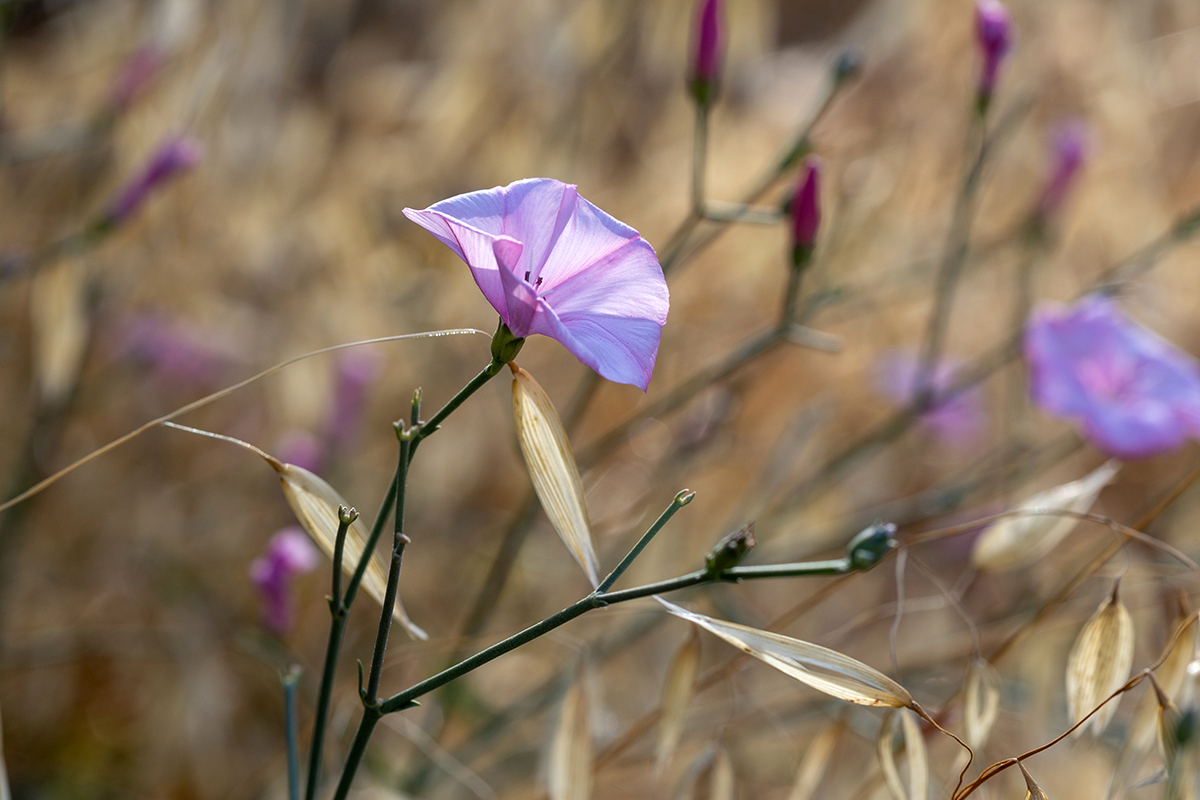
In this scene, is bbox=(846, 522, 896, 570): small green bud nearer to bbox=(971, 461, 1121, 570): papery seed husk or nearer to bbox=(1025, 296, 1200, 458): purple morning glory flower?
bbox=(971, 461, 1121, 570): papery seed husk

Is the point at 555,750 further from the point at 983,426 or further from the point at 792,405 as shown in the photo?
the point at 983,426

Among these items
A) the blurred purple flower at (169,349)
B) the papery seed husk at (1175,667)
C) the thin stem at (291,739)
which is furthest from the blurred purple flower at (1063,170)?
the blurred purple flower at (169,349)

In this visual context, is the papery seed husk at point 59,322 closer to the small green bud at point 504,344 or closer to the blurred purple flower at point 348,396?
the blurred purple flower at point 348,396

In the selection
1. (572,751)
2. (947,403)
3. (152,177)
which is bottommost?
(947,403)

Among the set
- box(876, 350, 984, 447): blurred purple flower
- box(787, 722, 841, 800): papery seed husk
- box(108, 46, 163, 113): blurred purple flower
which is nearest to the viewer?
box(787, 722, 841, 800): papery seed husk

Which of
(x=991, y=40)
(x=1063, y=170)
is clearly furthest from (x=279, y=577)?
(x=1063, y=170)

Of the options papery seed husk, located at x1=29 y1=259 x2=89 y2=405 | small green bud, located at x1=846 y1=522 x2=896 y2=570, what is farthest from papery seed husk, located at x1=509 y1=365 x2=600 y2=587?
papery seed husk, located at x1=29 y1=259 x2=89 y2=405

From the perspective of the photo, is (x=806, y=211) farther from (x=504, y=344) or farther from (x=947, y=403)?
(x=947, y=403)

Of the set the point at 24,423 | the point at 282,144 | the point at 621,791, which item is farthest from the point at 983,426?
the point at 24,423
